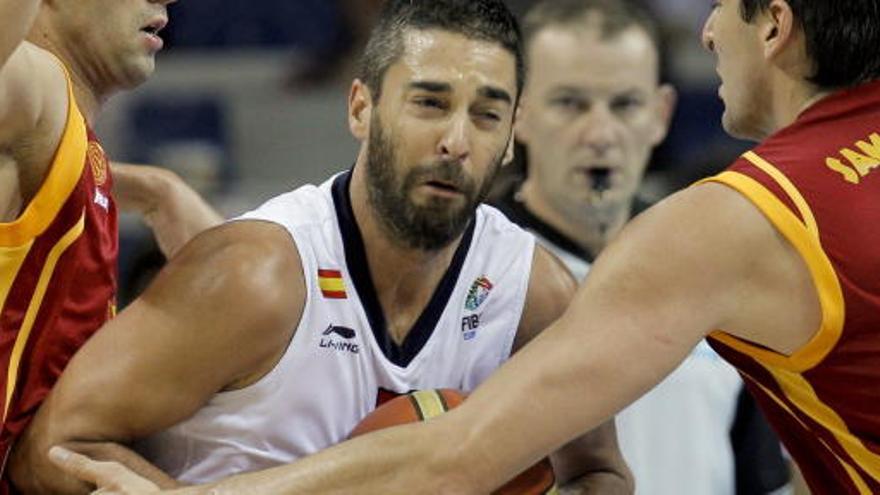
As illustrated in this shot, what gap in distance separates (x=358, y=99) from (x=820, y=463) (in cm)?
127

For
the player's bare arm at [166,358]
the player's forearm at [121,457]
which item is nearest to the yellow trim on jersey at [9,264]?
the player's bare arm at [166,358]

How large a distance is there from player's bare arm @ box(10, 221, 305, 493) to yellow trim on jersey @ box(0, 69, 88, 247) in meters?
0.25

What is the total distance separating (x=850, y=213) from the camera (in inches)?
116

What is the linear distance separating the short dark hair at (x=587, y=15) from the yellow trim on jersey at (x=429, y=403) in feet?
7.04

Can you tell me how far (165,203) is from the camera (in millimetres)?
4332

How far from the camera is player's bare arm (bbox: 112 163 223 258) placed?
431cm

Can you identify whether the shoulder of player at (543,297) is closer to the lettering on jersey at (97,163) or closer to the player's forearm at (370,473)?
the player's forearm at (370,473)

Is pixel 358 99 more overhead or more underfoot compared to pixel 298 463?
more overhead

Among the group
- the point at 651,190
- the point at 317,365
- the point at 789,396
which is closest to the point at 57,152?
the point at 317,365

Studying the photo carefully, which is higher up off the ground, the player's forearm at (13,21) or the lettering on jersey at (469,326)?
the player's forearm at (13,21)

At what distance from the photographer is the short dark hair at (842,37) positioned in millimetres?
3064

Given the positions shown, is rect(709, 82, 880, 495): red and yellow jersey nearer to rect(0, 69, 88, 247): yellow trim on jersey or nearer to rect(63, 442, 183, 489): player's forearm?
rect(63, 442, 183, 489): player's forearm

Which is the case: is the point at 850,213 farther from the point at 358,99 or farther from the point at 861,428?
the point at 358,99

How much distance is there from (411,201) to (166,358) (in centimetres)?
60
